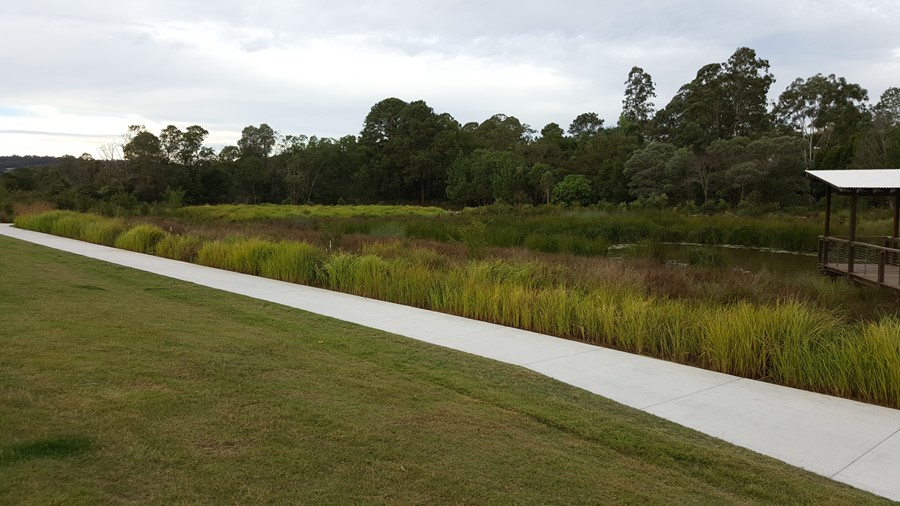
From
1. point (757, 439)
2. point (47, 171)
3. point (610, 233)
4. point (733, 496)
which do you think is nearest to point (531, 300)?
point (757, 439)

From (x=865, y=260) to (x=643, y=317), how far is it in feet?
31.3

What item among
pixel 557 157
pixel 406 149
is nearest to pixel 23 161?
pixel 406 149

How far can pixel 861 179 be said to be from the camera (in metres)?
15.1

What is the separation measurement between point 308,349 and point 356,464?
3.04 meters

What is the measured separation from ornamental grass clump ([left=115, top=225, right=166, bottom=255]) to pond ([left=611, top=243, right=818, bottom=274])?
13.1 m

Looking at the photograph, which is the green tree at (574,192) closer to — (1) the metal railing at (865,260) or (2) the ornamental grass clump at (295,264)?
(1) the metal railing at (865,260)

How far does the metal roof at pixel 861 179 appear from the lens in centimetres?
1415

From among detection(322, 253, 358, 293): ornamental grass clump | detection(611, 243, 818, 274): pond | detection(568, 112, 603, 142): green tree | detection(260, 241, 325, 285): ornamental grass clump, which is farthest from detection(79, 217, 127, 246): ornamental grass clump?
detection(568, 112, 603, 142): green tree

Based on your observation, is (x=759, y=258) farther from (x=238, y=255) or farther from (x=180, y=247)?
(x=180, y=247)

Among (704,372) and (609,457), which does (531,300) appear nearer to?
(704,372)

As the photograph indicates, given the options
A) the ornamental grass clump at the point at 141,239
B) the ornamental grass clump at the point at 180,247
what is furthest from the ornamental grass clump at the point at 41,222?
the ornamental grass clump at the point at 180,247

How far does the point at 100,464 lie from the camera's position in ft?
10.9

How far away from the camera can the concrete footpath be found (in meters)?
4.43

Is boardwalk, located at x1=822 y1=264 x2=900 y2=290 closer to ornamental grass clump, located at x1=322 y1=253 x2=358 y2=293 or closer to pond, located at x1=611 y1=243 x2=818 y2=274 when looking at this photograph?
pond, located at x1=611 y1=243 x2=818 y2=274
